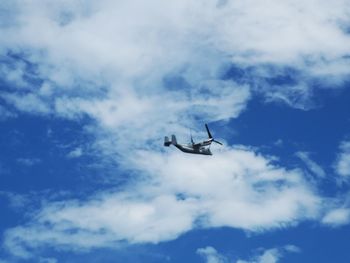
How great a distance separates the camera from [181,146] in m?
198
